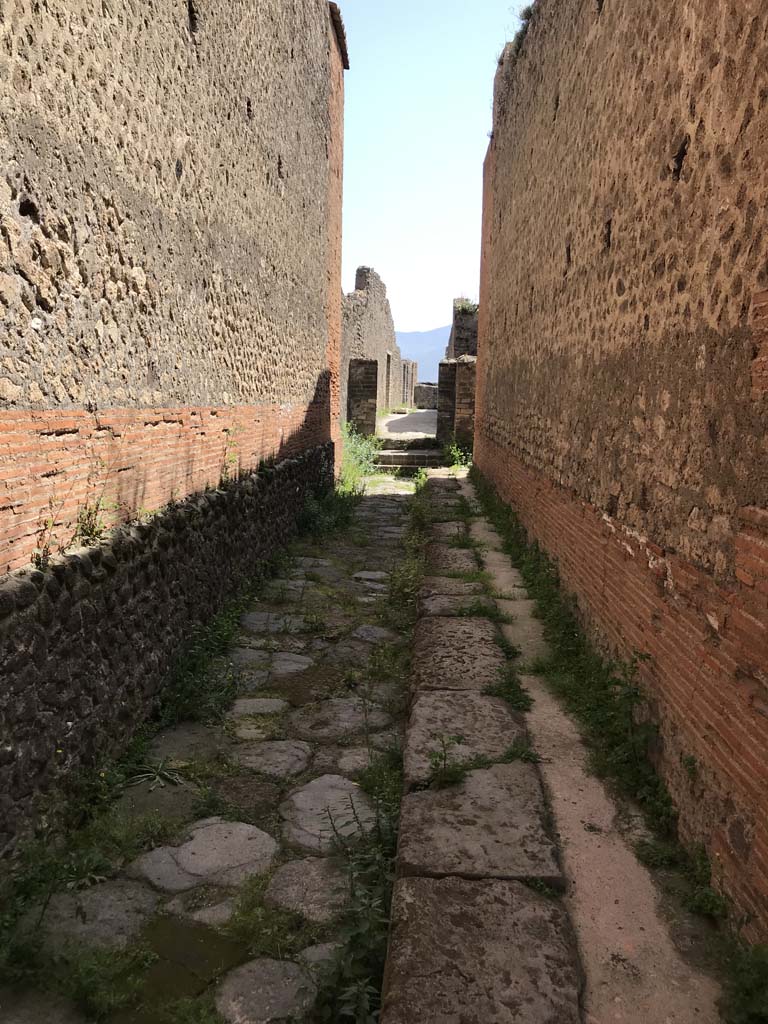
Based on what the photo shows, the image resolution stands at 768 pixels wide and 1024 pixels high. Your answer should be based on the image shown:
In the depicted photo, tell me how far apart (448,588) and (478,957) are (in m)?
3.28

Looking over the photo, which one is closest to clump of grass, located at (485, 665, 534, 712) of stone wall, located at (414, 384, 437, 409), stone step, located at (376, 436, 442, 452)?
stone step, located at (376, 436, 442, 452)

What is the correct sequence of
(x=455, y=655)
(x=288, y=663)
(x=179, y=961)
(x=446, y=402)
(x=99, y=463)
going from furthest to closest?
(x=446, y=402), (x=288, y=663), (x=455, y=655), (x=99, y=463), (x=179, y=961)

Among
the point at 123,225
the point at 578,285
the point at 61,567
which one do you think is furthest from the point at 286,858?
the point at 578,285

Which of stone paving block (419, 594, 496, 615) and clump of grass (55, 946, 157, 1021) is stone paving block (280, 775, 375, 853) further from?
stone paving block (419, 594, 496, 615)

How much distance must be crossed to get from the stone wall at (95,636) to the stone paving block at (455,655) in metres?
1.30

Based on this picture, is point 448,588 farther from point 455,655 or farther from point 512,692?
point 512,692

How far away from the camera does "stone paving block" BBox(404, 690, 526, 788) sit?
262 centimetres

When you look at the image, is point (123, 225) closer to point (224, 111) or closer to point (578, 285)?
point (224, 111)

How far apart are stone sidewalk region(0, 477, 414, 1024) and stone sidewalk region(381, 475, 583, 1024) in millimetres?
267

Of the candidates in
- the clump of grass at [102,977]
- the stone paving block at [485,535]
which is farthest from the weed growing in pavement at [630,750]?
the stone paving block at [485,535]

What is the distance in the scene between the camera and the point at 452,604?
4480 millimetres

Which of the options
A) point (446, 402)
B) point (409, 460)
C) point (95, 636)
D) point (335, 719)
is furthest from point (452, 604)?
point (446, 402)

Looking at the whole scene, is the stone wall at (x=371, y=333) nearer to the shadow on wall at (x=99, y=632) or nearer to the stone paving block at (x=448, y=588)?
the stone paving block at (x=448, y=588)

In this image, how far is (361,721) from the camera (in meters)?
3.35
